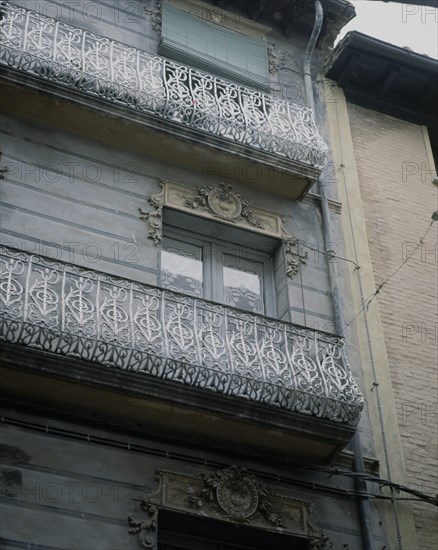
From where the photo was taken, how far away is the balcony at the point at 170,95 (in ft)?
42.0

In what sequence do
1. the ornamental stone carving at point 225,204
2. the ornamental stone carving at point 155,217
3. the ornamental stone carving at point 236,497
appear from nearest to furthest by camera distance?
the ornamental stone carving at point 236,497, the ornamental stone carving at point 155,217, the ornamental stone carving at point 225,204

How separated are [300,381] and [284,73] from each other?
5726mm

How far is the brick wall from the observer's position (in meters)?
12.3

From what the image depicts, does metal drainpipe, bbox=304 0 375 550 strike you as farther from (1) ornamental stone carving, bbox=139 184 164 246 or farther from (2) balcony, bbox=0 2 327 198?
(1) ornamental stone carving, bbox=139 184 164 246

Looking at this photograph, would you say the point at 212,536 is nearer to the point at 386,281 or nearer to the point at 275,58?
the point at 386,281

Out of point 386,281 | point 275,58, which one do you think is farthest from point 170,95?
point 386,281

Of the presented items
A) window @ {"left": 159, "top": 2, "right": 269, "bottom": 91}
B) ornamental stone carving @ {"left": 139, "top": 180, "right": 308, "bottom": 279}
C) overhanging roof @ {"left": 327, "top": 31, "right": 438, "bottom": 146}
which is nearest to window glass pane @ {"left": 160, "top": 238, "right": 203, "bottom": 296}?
ornamental stone carving @ {"left": 139, "top": 180, "right": 308, "bottom": 279}

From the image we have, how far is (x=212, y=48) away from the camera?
15117mm

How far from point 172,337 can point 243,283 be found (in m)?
2.19

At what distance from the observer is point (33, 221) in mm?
11773

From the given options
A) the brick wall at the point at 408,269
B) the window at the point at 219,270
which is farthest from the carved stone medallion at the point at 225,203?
the brick wall at the point at 408,269

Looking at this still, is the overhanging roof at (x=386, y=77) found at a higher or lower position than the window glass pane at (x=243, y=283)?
higher

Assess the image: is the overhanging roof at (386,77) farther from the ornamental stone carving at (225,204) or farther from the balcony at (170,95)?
the ornamental stone carving at (225,204)

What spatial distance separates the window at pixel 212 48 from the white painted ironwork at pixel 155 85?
2.46 ft
